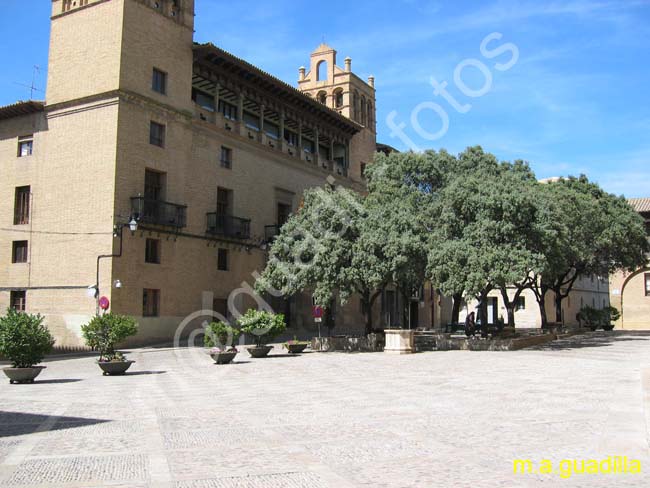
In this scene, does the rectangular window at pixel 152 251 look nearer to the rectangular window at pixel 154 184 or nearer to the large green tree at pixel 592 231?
the rectangular window at pixel 154 184

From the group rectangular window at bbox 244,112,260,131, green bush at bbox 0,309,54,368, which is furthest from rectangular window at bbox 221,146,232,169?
green bush at bbox 0,309,54,368

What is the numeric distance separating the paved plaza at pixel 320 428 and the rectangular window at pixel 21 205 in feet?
48.8

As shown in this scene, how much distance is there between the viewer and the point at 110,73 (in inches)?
1083

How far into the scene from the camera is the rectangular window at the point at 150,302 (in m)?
28.0

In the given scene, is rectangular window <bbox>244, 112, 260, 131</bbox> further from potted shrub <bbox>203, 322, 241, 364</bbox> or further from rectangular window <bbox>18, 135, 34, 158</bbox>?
potted shrub <bbox>203, 322, 241, 364</bbox>

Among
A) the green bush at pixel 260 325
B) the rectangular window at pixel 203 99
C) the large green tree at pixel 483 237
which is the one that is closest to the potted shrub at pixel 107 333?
the green bush at pixel 260 325

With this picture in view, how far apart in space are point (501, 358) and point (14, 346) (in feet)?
49.9

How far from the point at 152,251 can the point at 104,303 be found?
3.92 metres

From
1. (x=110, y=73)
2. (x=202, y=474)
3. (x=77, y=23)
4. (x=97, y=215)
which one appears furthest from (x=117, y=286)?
(x=202, y=474)

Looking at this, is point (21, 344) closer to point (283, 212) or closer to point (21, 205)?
point (21, 205)

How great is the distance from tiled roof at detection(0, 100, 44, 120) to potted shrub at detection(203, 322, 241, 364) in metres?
15.4

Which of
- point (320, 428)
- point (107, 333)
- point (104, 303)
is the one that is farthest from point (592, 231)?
point (320, 428)

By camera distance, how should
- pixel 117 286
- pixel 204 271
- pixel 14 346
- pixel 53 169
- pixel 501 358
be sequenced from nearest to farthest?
1. pixel 14 346
2. pixel 501 358
3. pixel 117 286
4. pixel 53 169
5. pixel 204 271

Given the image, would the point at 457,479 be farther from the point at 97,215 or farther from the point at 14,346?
the point at 97,215
